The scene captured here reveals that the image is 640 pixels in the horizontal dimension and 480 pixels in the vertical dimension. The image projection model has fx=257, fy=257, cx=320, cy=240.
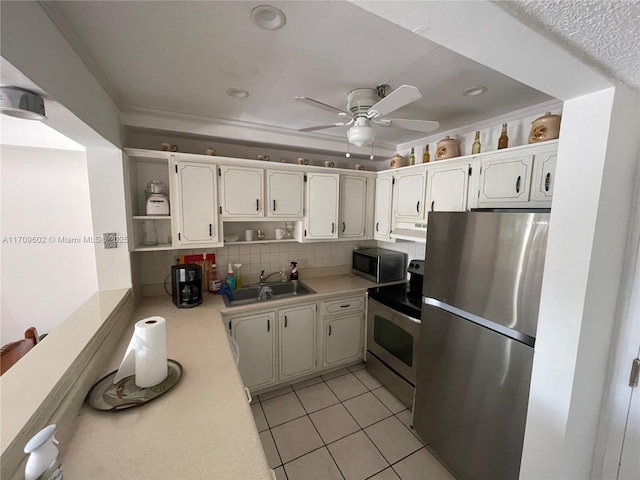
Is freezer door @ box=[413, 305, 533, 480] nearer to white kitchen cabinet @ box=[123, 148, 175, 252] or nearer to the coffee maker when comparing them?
the coffee maker

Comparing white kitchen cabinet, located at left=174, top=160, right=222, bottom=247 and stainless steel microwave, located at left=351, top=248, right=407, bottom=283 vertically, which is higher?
white kitchen cabinet, located at left=174, top=160, right=222, bottom=247

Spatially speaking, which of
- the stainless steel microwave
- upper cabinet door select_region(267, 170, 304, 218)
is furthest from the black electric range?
upper cabinet door select_region(267, 170, 304, 218)

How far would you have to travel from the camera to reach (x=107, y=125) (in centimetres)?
152

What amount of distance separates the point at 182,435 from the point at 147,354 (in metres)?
0.36

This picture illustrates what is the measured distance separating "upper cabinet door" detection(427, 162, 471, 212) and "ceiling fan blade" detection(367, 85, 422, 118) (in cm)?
93

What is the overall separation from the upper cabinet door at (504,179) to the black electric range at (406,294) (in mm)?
811

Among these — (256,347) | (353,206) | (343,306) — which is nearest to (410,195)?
(353,206)

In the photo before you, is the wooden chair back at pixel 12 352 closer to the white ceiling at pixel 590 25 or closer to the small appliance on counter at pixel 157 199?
the small appliance on counter at pixel 157 199

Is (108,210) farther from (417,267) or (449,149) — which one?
(449,149)

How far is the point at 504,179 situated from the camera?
65.8 inches

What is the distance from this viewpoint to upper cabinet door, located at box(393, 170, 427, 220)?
2254 mm

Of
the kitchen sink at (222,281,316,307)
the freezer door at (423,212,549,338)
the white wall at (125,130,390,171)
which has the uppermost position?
the white wall at (125,130,390,171)

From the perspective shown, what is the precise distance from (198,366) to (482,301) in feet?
4.98

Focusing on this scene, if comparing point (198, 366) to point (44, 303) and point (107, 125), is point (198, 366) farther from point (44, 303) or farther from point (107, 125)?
point (44, 303)
